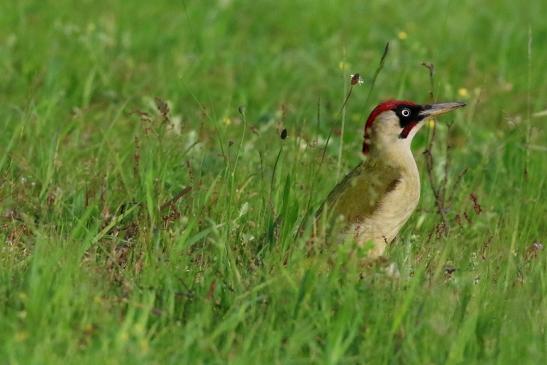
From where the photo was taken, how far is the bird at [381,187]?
5879mm

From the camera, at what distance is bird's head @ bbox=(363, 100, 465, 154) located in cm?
639

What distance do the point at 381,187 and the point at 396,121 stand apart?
0.47m

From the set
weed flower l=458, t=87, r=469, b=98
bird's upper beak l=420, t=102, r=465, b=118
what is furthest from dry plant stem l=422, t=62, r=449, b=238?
weed flower l=458, t=87, r=469, b=98

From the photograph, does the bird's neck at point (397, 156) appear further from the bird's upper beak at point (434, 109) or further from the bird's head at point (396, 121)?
the bird's upper beak at point (434, 109)

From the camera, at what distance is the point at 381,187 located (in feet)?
20.0

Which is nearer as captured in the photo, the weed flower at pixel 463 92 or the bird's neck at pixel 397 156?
the bird's neck at pixel 397 156

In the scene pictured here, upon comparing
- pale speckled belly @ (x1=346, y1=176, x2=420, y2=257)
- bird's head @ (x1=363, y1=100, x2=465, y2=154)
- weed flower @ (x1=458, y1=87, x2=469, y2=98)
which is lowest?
pale speckled belly @ (x1=346, y1=176, x2=420, y2=257)

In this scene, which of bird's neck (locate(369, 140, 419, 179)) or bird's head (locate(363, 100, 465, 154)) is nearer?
bird's neck (locate(369, 140, 419, 179))

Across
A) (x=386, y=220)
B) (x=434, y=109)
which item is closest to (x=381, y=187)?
(x=386, y=220)

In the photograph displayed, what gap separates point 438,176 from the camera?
730 cm

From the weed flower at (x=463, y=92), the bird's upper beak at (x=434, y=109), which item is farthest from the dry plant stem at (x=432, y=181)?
the weed flower at (x=463, y=92)

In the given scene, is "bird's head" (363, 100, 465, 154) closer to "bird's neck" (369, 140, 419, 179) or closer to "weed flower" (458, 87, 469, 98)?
"bird's neck" (369, 140, 419, 179)

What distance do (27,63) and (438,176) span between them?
9.05 feet

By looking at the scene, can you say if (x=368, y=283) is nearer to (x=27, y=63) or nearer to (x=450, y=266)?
(x=450, y=266)
